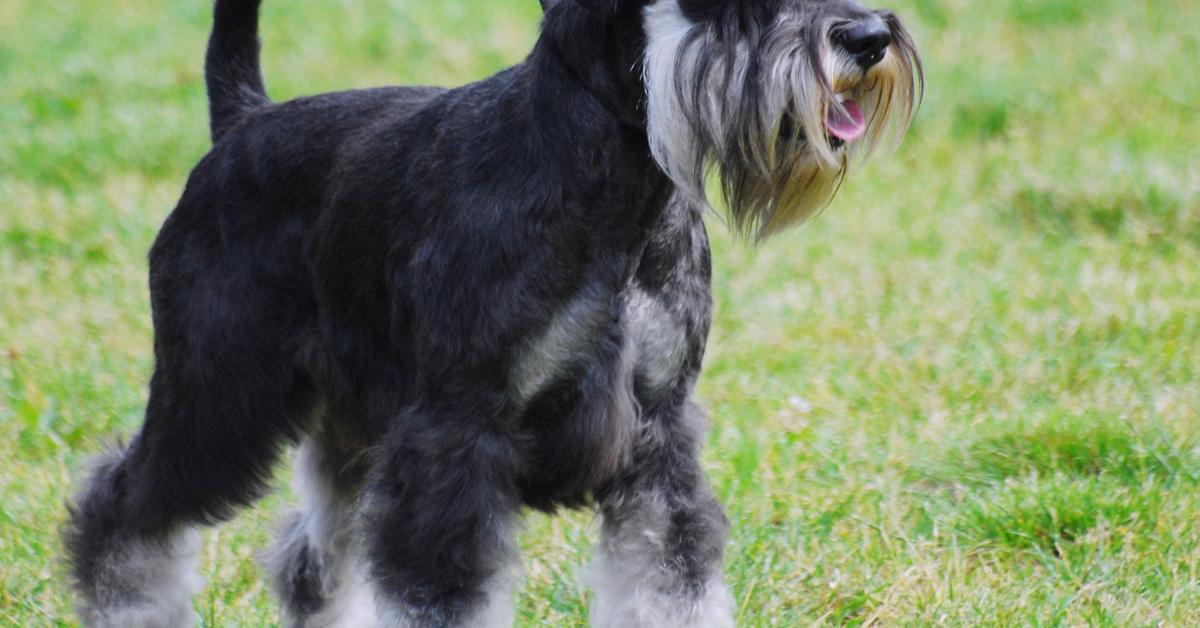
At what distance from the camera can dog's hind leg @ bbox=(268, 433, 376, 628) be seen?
4.38m

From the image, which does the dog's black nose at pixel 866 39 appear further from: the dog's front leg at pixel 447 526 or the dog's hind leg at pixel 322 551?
the dog's hind leg at pixel 322 551

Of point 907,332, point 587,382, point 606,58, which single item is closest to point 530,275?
point 587,382

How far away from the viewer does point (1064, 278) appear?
663 centimetres

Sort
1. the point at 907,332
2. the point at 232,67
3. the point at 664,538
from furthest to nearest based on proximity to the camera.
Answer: the point at 907,332 → the point at 232,67 → the point at 664,538

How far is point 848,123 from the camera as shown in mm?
3336

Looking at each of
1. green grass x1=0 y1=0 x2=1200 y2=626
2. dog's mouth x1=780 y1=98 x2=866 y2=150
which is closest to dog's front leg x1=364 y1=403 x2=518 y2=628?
green grass x1=0 y1=0 x2=1200 y2=626

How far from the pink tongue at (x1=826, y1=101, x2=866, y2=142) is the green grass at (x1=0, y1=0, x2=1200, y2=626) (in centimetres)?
120

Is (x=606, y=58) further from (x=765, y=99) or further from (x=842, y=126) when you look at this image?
(x=842, y=126)

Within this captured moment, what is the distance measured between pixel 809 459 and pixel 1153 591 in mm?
1299

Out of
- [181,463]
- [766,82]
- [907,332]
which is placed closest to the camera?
[766,82]

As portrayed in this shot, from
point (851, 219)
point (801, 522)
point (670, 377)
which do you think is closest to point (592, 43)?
point (670, 377)

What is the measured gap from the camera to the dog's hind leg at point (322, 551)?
4.38 m

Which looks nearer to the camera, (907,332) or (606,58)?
(606,58)

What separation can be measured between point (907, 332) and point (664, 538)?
2.89 m
